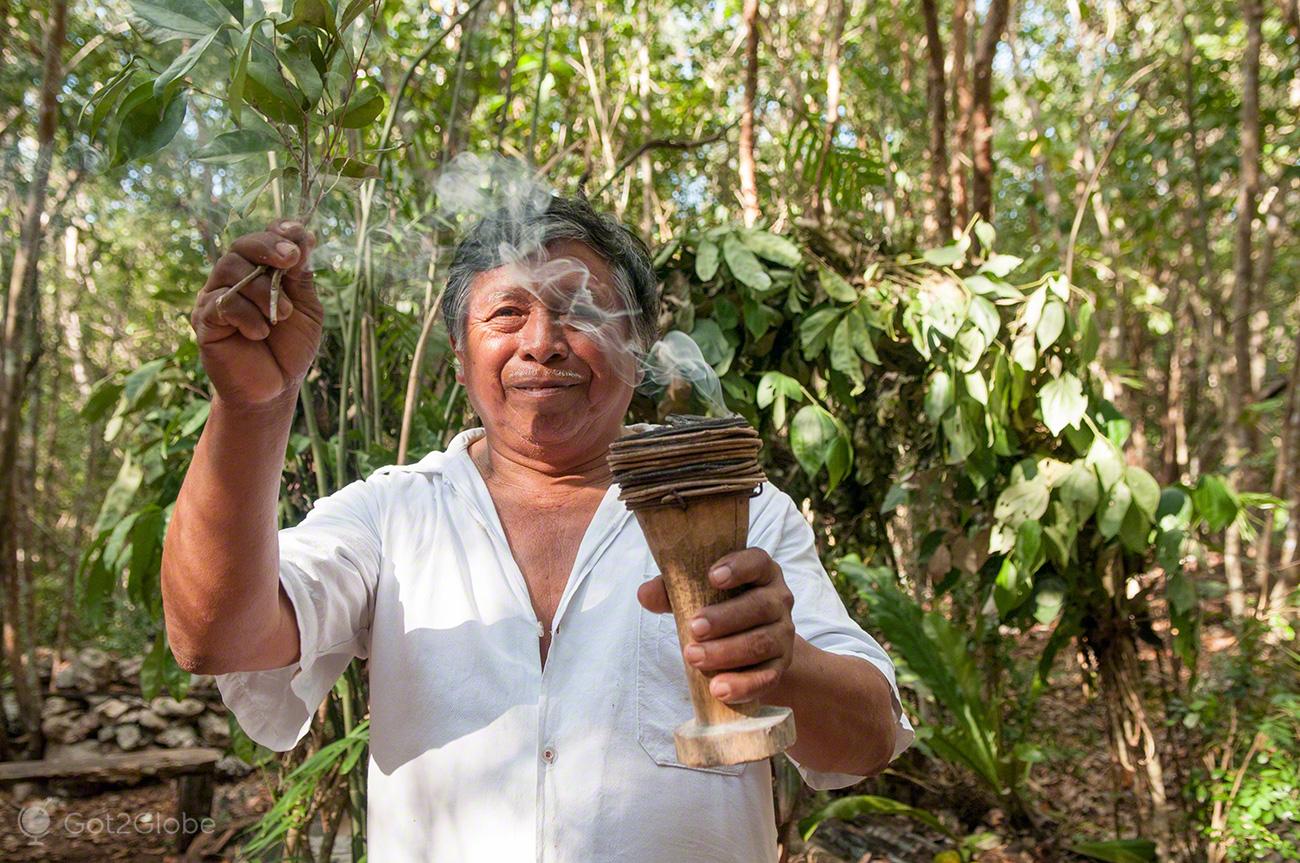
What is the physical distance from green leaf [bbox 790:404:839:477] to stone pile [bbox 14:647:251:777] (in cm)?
576

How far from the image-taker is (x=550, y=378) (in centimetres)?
147

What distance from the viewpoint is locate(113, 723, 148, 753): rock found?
739 centimetres

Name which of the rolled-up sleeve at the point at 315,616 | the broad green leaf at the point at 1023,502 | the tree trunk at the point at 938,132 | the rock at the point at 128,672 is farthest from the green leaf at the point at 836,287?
the rock at the point at 128,672

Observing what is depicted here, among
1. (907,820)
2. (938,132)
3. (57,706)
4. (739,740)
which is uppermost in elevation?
(938,132)

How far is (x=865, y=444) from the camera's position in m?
3.33

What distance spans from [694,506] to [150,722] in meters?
7.85

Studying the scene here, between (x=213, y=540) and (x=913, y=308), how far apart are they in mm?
2237

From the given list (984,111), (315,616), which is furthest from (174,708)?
(315,616)

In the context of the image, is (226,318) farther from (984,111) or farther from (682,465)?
(984,111)

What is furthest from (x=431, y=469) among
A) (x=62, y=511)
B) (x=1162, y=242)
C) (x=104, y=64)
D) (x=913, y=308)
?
(x=62, y=511)

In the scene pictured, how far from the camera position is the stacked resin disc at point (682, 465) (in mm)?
1015

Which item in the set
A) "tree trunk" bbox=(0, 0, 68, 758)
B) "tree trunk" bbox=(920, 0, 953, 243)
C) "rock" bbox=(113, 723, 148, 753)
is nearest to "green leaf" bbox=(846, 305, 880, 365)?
"tree trunk" bbox=(920, 0, 953, 243)

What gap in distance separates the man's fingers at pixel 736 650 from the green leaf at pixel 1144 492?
2204mm

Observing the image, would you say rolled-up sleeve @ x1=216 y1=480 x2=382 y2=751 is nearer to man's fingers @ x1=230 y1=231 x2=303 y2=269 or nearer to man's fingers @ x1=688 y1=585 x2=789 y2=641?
man's fingers @ x1=230 y1=231 x2=303 y2=269
